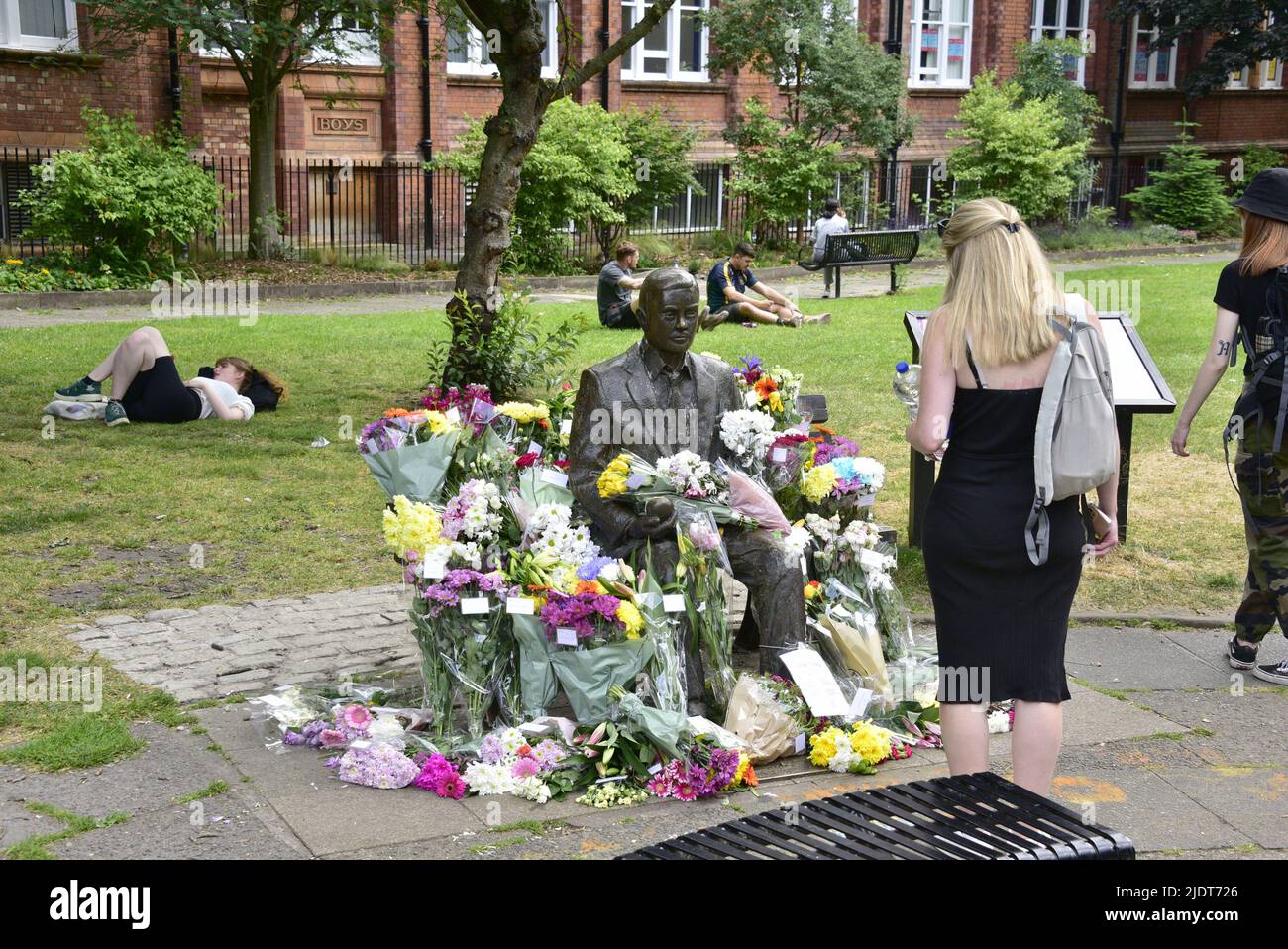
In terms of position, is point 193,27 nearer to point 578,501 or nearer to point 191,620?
point 191,620

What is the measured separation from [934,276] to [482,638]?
62.8 feet

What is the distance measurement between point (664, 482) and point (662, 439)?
26 centimetres

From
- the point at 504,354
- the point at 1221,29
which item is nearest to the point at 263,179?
the point at 504,354

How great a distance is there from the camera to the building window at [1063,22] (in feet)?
108

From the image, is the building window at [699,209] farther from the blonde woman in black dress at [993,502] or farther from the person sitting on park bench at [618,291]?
the blonde woman in black dress at [993,502]

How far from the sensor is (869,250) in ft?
65.7

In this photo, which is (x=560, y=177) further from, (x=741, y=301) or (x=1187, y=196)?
(x=1187, y=196)

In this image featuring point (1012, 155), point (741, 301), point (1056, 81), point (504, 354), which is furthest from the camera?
point (1056, 81)

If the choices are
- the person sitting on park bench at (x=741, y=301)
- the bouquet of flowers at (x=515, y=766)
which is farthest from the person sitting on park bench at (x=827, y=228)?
the bouquet of flowers at (x=515, y=766)

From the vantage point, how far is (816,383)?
13.1 m

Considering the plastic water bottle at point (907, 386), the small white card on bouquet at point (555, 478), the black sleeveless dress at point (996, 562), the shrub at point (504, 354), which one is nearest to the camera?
the black sleeveless dress at point (996, 562)

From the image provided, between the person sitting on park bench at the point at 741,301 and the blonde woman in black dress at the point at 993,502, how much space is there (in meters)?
12.5

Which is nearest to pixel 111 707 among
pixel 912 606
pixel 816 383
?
pixel 912 606

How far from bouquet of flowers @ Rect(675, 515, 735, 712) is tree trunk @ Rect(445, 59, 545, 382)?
6.19m
